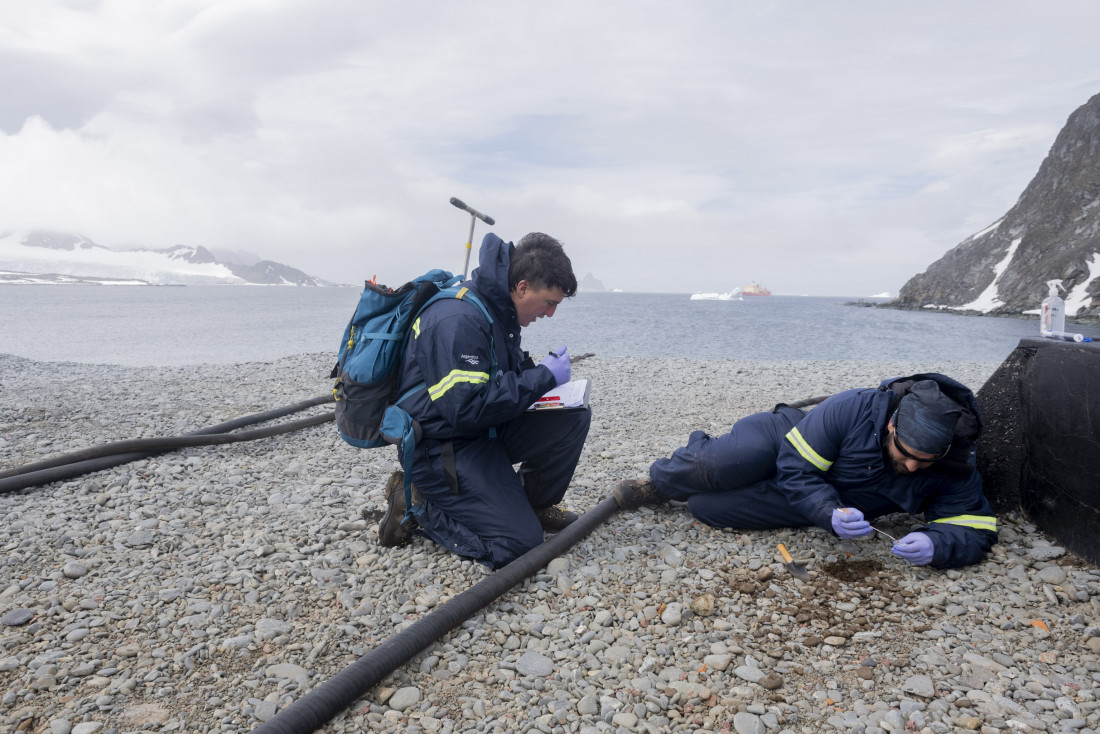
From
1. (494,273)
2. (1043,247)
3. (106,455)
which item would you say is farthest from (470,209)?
(1043,247)

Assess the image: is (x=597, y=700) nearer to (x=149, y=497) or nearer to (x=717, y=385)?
(x=149, y=497)

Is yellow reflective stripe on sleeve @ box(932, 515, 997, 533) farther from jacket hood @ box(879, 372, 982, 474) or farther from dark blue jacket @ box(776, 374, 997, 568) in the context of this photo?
jacket hood @ box(879, 372, 982, 474)

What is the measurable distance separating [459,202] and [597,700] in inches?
175

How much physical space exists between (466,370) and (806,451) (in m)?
1.96

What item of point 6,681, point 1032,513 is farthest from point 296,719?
point 1032,513

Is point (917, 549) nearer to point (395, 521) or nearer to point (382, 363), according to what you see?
point (395, 521)

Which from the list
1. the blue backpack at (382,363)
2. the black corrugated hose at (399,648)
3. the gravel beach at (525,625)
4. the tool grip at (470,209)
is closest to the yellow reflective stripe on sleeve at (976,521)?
the gravel beach at (525,625)

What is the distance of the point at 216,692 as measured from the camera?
2666mm

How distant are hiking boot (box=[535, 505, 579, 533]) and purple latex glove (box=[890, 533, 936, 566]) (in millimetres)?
1877

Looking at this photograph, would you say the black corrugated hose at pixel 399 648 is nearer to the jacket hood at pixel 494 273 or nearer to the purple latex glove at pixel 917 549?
the jacket hood at pixel 494 273

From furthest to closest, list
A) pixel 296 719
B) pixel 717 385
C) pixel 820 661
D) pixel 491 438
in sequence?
pixel 717 385 < pixel 491 438 < pixel 820 661 < pixel 296 719

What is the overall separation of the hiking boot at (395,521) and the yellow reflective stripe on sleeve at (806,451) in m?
2.22

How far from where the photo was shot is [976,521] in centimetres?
362

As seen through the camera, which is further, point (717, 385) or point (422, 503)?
point (717, 385)
